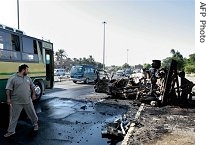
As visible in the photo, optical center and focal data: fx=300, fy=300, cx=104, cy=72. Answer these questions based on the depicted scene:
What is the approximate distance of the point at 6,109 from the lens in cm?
1251

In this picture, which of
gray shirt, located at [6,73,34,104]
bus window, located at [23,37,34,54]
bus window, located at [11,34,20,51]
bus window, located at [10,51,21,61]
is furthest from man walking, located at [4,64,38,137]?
bus window, located at [23,37,34,54]

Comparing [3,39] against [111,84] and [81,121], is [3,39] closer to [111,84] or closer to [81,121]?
[81,121]

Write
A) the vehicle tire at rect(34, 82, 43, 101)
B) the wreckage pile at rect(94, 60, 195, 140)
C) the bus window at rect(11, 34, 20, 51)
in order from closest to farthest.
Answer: the bus window at rect(11, 34, 20, 51), the wreckage pile at rect(94, 60, 195, 140), the vehicle tire at rect(34, 82, 43, 101)

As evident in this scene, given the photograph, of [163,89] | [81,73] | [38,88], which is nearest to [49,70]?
[38,88]

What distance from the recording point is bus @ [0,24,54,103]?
11758mm

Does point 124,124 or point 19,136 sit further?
point 124,124

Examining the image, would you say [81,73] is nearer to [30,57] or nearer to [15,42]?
[30,57]

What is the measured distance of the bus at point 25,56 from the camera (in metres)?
11.8

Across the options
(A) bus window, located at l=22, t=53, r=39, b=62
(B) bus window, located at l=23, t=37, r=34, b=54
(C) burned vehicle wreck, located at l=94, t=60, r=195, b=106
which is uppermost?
(B) bus window, located at l=23, t=37, r=34, b=54

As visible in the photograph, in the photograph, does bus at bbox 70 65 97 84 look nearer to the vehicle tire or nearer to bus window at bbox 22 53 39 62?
the vehicle tire

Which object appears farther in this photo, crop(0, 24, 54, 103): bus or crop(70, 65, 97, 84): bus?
crop(70, 65, 97, 84): bus
